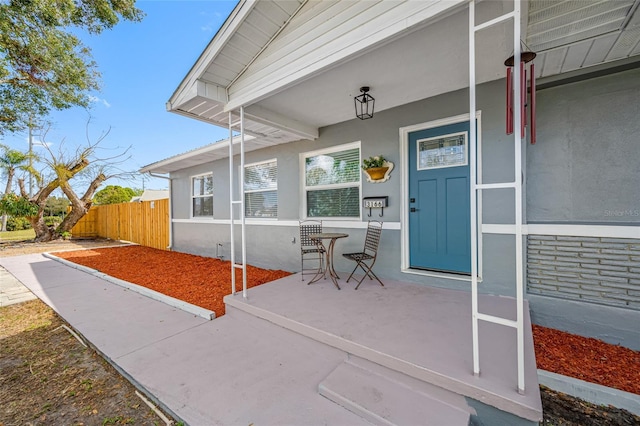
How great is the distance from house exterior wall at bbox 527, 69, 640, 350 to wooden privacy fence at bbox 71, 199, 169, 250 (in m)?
9.53

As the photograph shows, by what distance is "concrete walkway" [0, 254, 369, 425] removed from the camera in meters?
1.72

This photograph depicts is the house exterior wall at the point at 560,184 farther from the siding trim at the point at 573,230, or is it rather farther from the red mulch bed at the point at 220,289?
the red mulch bed at the point at 220,289

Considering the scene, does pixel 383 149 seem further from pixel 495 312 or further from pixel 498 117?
pixel 495 312

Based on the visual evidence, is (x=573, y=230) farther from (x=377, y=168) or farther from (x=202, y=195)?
(x=202, y=195)

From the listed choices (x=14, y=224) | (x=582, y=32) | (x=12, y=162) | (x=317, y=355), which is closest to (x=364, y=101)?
(x=582, y=32)

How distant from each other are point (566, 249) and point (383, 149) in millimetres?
2413

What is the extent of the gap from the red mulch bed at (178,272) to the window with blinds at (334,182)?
1.55m

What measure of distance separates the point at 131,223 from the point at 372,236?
10844mm

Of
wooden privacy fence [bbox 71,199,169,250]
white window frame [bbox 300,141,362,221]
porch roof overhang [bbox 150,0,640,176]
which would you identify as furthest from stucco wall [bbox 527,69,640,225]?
wooden privacy fence [bbox 71,199,169,250]

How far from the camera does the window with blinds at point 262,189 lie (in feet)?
18.5

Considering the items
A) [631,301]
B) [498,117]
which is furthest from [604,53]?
[631,301]

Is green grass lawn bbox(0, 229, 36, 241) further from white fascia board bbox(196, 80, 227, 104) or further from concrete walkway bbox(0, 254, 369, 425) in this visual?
white fascia board bbox(196, 80, 227, 104)

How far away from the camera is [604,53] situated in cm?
231

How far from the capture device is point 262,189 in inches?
231
